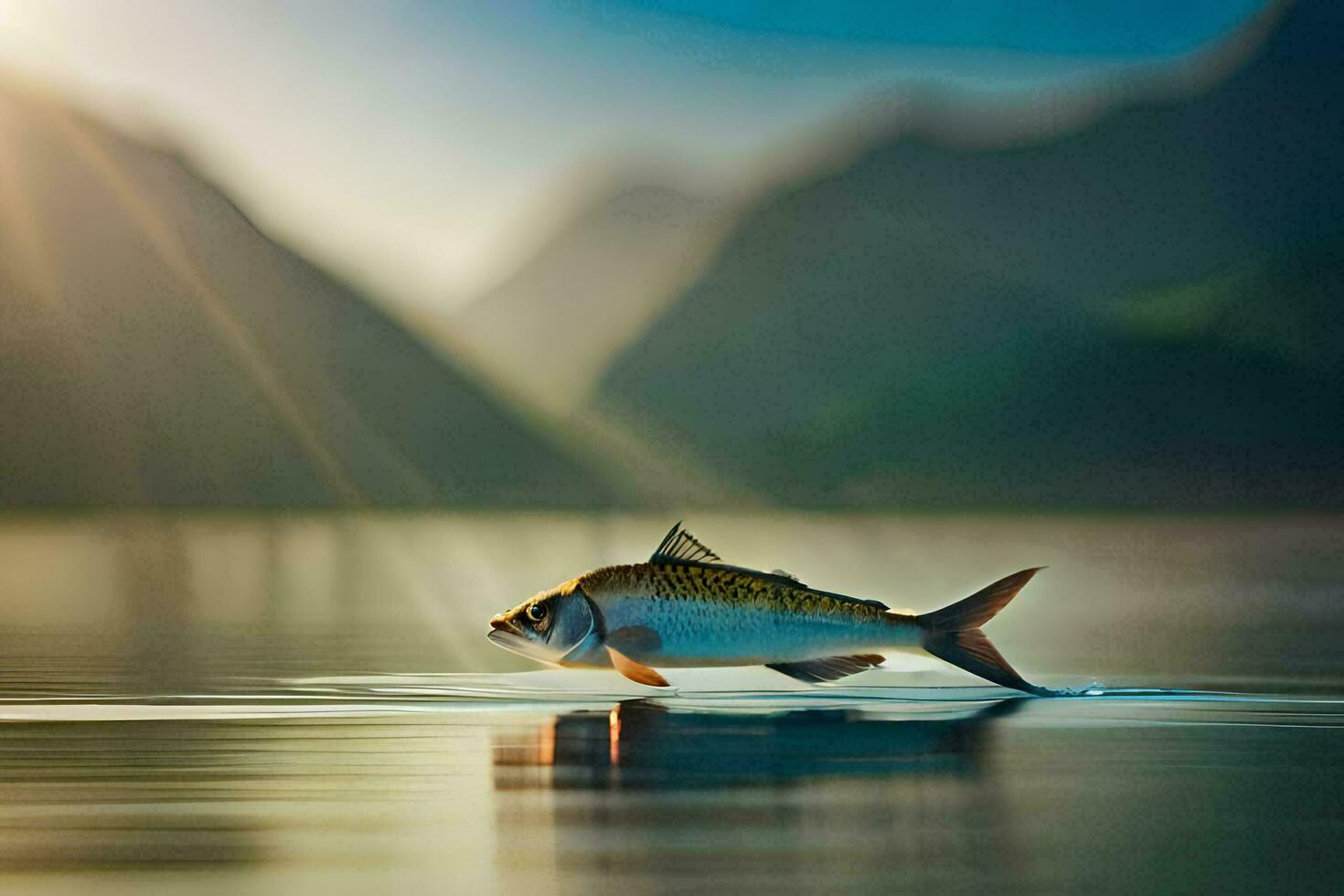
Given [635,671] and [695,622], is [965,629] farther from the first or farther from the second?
[635,671]

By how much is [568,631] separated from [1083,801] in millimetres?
3021

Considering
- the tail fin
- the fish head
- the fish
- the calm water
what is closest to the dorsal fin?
the fish

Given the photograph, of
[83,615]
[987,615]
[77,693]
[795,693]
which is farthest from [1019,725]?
[83,615]

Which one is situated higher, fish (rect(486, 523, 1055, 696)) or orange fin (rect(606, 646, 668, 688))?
fish (rect(486, 523, 1055, 696))

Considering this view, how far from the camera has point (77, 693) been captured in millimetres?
9281

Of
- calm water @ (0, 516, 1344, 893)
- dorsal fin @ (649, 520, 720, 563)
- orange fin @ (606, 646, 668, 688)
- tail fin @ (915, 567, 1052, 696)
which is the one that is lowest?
calm water @ (0, 516, 1344, 893)

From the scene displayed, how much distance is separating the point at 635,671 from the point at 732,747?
907 millimetres

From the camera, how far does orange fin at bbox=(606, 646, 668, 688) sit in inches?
309

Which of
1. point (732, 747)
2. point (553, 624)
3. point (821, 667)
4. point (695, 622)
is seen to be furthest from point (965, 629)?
point (553, 624)

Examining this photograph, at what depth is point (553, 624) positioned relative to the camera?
27.3ft

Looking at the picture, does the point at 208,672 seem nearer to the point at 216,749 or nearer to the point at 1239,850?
the point at 216,749

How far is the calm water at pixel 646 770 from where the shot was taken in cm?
510

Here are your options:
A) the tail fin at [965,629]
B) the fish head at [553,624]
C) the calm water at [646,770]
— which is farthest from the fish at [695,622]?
the calm water at [646,770]

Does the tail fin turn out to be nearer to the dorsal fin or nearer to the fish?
the fish
